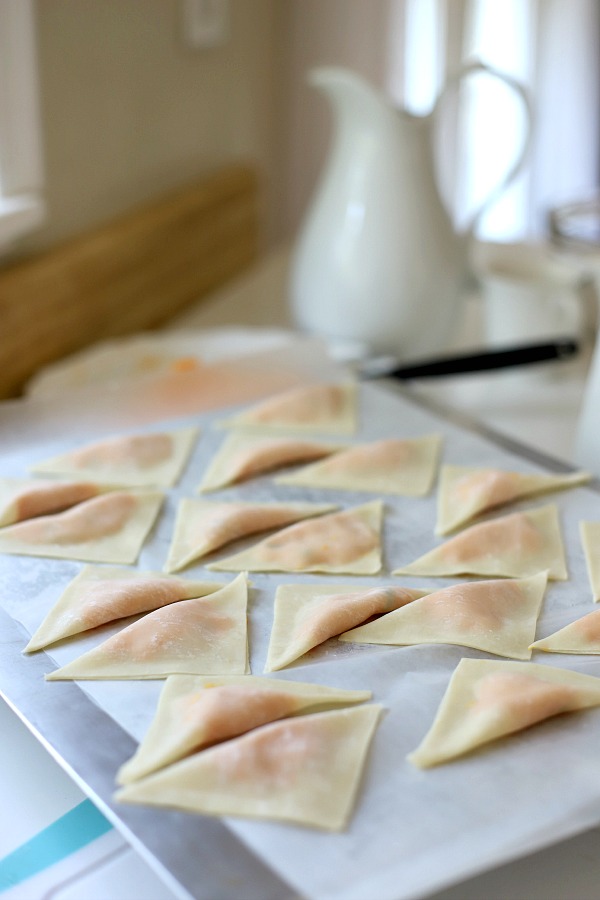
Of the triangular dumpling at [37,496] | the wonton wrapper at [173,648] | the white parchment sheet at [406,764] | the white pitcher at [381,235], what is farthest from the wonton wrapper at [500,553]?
the white pitcher at [381,235]

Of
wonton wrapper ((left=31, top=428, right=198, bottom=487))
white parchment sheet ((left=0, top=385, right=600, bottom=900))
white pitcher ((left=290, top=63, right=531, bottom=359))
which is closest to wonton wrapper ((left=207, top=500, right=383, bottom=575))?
white parchment sheet ((left=0, top=385, right=600, bottom=900))

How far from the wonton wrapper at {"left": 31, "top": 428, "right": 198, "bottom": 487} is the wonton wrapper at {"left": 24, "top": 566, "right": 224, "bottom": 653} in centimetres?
14

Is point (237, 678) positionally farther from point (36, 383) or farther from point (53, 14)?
point (53, 14)

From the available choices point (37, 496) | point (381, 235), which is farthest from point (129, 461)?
point (381, 235)

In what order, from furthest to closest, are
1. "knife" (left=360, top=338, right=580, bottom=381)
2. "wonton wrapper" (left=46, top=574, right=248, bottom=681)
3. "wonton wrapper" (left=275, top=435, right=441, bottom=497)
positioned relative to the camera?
"knife" (left=360, top=338, right=580, bottom=381) < "wonton wrapper" (left=275, top=435, right=441, bottom=497) < "wonton wrapper" (left=46, top=574, right=248, bottom=681)

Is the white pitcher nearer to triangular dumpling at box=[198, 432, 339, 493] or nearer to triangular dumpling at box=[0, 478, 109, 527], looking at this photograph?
triangular dumpling at box=[198, 432, 339, 493]

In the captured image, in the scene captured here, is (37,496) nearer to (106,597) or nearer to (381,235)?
(106,597)

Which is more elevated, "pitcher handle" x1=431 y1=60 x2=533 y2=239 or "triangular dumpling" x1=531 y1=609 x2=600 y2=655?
"pitcher handle" x1=431 y1=60 x2=533 y2=239

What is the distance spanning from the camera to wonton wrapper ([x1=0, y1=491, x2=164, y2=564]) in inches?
25.2

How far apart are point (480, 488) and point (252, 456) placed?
173 mm

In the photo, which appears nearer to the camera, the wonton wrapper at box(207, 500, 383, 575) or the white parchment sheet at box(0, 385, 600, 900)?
the white parchment sheet at box(0, 385, 600, 900)

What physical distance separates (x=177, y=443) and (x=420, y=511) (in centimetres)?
21

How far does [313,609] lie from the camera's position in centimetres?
58

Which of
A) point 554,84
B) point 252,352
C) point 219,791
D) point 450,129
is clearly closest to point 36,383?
point 252,352
